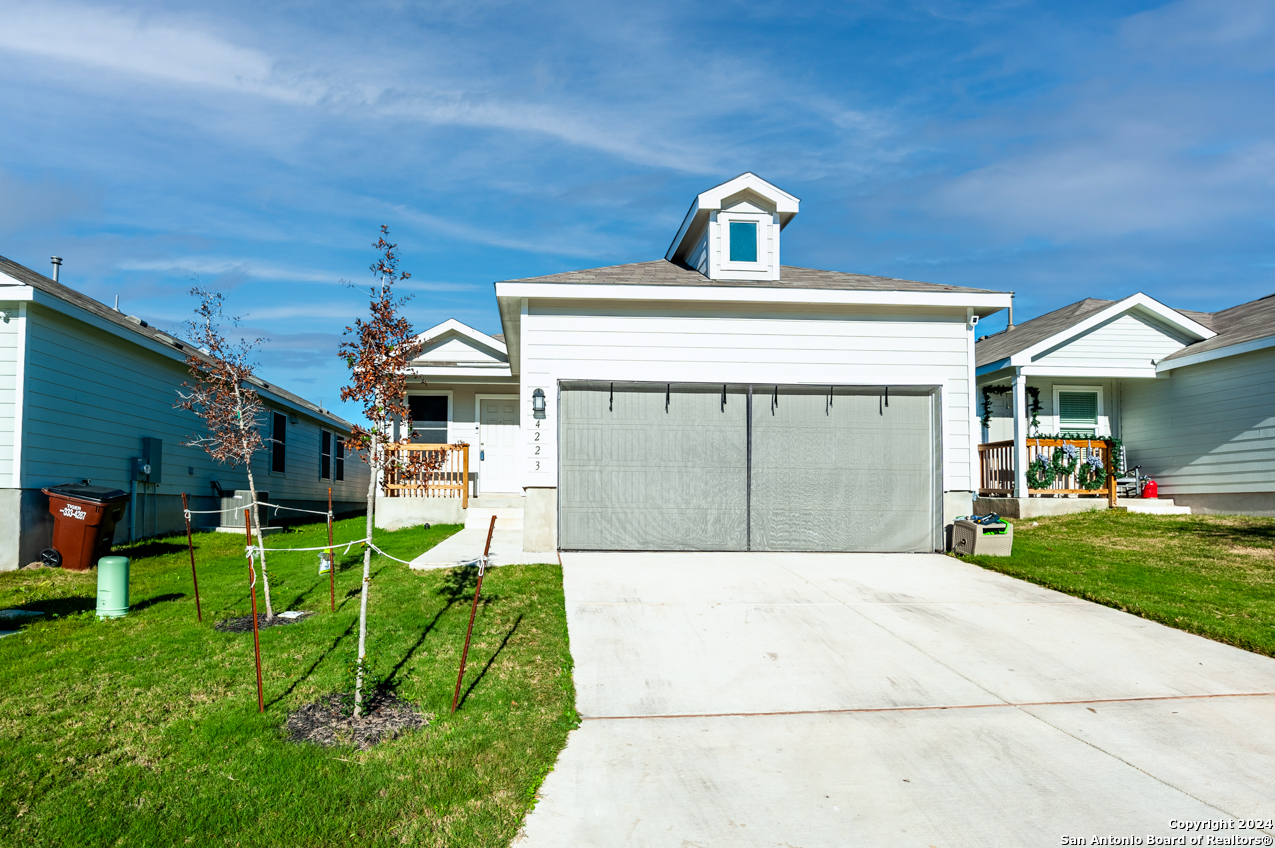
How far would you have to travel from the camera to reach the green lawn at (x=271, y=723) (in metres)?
3.43

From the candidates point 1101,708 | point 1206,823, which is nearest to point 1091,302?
point 1101,708

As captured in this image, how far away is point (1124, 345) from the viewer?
1612 centimetres

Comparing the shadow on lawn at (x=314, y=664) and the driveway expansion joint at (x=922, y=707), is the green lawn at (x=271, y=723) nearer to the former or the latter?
the shadow on lawn at (x=314, y=664)

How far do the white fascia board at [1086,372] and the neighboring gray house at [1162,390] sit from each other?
0.02 metres

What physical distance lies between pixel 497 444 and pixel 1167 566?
12.5 metres

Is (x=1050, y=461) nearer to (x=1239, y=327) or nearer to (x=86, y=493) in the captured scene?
(x=1239, y=327)

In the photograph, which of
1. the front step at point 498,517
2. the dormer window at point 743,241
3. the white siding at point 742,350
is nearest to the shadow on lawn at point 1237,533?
the white siding at point 742,350

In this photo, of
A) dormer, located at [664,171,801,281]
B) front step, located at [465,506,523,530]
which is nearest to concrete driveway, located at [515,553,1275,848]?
front step, located at [465,506,523,530]

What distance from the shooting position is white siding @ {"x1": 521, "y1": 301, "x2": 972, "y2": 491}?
10648mm

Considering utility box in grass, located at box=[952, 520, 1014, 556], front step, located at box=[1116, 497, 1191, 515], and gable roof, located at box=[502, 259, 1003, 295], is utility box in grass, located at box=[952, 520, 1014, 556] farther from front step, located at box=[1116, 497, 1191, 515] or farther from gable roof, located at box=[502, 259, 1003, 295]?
front step, located at box=[1116, 497, 1191, 515]

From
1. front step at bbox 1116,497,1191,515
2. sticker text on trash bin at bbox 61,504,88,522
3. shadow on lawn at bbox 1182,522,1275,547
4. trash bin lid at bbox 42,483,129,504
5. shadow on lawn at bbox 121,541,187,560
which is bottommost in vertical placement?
shadow on lawn at bbox 121,541,187,560

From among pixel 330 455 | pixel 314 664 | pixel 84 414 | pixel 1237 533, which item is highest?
pixel 84 414

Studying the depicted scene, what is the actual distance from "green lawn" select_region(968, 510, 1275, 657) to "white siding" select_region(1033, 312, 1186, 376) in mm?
3663

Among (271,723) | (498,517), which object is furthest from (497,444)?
(271,723)
